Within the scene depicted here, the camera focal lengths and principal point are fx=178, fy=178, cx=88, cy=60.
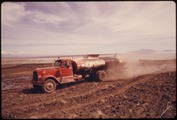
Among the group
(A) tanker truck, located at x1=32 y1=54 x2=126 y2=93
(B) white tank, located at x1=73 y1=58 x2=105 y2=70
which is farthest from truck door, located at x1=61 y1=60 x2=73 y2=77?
(B) white tank, located at x1=73 y1=58 x2=105 y2=70

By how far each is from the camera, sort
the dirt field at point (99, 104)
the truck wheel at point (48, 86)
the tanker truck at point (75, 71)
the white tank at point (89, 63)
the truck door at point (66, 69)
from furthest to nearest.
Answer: the white tank at point (89, 63) < the truck door at point (66, 69) < the tanker truck at point (75, 71) < the truck wheel at point (48, 86) < the dirt field at point (99, 104)

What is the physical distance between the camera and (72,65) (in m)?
16.0

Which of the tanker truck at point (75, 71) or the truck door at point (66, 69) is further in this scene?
the truck door at point (66, 69)

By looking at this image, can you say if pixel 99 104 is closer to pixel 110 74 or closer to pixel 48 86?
pixel 48 86

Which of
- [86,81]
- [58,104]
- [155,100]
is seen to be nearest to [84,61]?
[86,81]

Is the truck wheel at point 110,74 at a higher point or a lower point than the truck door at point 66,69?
lower

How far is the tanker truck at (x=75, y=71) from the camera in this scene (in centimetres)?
1359

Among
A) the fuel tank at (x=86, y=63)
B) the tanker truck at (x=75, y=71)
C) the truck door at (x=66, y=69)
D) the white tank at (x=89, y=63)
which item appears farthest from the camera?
the white tank at (x=89, y=63)

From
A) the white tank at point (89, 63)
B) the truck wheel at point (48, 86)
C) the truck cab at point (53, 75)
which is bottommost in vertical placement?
the truck wheel at point (48, 86)

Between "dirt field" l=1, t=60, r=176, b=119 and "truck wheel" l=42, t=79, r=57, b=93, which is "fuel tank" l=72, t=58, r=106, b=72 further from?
"dirt field" l=1, t=60, r=176, b=119

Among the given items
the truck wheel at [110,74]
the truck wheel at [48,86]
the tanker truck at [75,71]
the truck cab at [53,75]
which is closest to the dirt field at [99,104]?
the truck wheel at [48,86]

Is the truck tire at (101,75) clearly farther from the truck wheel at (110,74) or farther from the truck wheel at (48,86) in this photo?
the truck wheel at (48,86)

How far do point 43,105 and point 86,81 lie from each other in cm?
774

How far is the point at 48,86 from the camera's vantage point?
1359 centimetres
